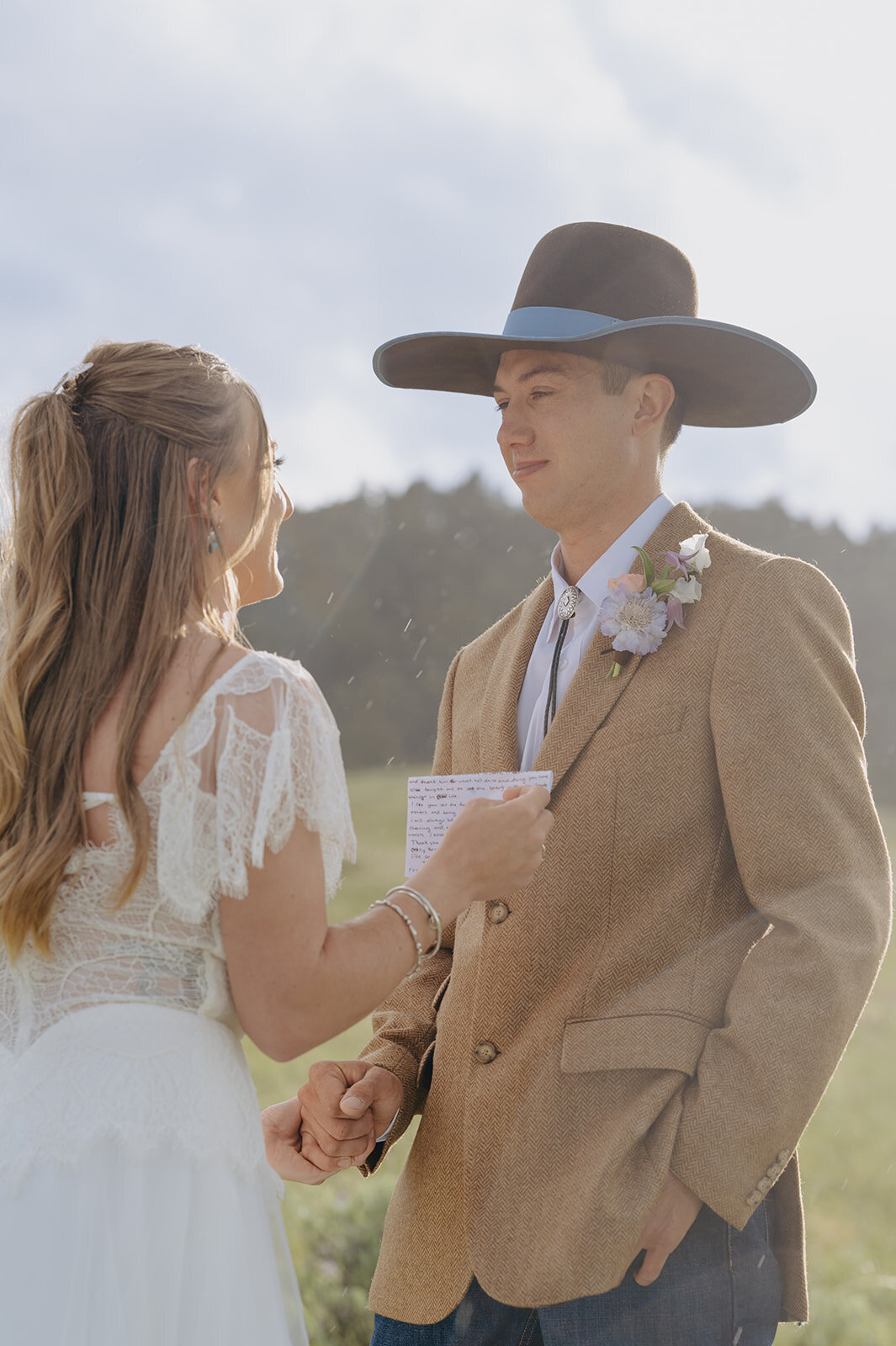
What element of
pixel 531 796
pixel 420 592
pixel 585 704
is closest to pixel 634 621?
pixel 585 704

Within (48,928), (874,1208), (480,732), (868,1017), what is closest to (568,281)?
(480,732)

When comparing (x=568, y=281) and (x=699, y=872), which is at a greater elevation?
(x=568, y=281)

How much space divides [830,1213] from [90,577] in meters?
6.84

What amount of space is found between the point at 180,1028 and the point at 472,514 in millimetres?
17149

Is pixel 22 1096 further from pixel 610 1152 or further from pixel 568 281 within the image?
pixel 568 281

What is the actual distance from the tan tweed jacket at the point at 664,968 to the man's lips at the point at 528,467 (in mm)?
452

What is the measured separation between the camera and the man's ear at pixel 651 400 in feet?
8.31

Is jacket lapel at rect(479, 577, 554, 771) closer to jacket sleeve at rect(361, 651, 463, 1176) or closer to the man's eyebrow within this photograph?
jacket sleeve at rect(361, 651, 463, 1176)

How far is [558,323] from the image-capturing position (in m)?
2.46

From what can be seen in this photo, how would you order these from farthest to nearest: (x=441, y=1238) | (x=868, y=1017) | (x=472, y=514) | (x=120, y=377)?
(x=472, y=514), (x=868, y=1017), (x=441, y=1238), (x=120, y=377)

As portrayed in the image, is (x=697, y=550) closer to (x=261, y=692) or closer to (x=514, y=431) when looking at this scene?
(x=514, y=431)

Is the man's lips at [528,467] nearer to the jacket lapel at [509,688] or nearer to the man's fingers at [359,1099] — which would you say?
the jacket lapel at [509,688]

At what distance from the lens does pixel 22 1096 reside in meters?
1.62

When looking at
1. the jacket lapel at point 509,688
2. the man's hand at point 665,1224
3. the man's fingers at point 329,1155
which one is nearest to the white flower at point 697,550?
the jacket lapel at point 509,688
